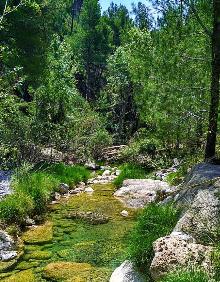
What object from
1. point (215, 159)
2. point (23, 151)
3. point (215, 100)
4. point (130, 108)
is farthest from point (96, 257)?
point (130, 108)

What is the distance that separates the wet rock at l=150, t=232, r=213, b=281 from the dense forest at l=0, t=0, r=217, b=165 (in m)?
3.40

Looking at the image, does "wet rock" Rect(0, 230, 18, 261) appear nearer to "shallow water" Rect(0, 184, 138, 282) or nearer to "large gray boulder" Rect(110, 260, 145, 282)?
"shallow water" Rect(0, 184, 138, 282)

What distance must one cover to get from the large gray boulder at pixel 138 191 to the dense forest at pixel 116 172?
0.05 metres

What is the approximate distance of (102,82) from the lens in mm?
53531

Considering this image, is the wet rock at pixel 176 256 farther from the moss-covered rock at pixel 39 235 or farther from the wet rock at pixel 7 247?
the moss-covered rock at pixel 39 235

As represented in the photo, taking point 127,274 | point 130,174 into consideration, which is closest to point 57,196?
point 130,174

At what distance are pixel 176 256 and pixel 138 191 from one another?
11.5 m

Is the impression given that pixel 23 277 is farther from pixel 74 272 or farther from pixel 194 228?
pixel 194 228

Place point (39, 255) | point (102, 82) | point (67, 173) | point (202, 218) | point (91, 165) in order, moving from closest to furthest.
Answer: point (202, 218)
point (39, 255)
point (67, 173)
point (91, 165)
point (102, 82)

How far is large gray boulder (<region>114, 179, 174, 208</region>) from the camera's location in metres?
17.4

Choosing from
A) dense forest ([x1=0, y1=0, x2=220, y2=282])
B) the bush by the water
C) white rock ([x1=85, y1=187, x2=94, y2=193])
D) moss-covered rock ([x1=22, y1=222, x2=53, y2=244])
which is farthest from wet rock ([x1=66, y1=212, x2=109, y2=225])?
the bush by the water

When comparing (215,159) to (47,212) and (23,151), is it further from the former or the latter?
Answer: (23,151)

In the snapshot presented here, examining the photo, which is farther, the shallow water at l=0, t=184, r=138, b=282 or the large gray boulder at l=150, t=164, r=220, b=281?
the shallow water at l=0, t=184, r=138, b=282

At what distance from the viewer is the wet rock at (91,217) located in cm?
1443
